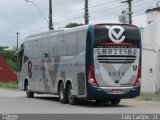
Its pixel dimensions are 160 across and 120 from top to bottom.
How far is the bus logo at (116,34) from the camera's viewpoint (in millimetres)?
24188

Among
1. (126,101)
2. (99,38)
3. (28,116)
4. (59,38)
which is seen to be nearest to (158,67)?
(126,101)

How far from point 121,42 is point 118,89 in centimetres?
205

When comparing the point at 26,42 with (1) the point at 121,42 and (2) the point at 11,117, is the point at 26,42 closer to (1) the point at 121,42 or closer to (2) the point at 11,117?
(1) the point at 121,42

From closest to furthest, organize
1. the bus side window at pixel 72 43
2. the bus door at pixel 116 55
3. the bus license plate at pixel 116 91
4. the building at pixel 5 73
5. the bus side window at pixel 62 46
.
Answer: the bus door at pixel 116 55, the bus license plate at pixel 116 91, the bus side window at pixel 72 43, the bus side window at pixel 62 46, the building at pixel 5 73

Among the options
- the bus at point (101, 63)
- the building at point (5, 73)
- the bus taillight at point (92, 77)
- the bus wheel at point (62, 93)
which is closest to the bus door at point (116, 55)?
the bus at point (101, 63)

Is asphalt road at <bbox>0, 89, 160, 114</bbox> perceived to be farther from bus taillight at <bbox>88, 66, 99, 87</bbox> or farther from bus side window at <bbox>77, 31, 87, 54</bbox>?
bus side window at <bbox>77, 31, 87, 54</bbox>

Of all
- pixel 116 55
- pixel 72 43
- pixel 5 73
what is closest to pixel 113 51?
pixel 116 55

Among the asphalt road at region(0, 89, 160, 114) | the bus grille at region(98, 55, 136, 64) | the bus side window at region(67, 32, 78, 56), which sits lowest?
the asphalt road at region(0, 89, 160, 114)

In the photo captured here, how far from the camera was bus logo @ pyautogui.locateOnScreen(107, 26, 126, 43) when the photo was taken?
79.4 ft

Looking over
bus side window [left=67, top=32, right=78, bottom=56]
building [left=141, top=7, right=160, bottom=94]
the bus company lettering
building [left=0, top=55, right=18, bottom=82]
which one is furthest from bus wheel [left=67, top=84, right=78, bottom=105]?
building [left=0, top=55, right=18, bottom=82]

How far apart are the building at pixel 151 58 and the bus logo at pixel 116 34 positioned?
13.3 meters

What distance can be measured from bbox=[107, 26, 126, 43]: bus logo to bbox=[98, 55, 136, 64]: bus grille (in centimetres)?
70

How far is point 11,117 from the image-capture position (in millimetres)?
18156

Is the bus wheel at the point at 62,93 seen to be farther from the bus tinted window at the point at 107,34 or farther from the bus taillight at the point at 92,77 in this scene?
the bus tinted window at the point at 107,34
